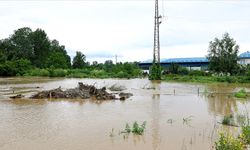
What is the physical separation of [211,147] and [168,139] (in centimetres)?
159

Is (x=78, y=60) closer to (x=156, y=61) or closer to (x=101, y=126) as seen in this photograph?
(x=156, y=61)

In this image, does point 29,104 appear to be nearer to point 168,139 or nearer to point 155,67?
point 168,139

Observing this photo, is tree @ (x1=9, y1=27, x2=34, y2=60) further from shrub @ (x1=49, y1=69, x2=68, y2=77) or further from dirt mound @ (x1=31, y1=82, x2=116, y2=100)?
dirt mound @ (x1=31, y1=82, x2=116, y2=100)

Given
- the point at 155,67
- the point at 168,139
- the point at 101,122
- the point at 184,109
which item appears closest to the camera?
the point at 168,139

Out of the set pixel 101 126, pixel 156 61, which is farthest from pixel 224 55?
pixel 101 126

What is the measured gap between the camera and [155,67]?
52469mm

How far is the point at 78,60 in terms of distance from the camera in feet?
281

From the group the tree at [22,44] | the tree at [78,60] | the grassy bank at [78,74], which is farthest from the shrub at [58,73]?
the tree at [22,44]

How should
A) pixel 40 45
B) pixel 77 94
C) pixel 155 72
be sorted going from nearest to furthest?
pixel 77 94, pixel 155 72, pixel 40 45

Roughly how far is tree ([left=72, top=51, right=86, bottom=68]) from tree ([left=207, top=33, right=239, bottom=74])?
121ft

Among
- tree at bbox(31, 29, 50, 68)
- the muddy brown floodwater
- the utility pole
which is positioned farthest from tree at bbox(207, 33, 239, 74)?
tree at bbox(31, 29, 50, 68)

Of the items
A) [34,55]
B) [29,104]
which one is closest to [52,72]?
[34,55]

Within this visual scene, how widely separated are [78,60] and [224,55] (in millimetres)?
39289

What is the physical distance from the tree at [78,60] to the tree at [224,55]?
121ft
